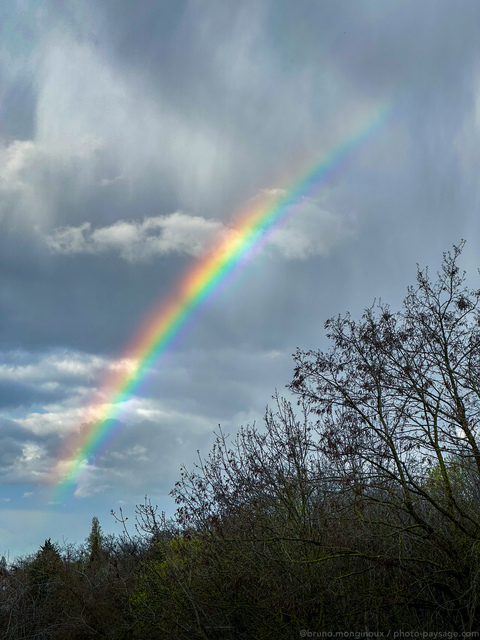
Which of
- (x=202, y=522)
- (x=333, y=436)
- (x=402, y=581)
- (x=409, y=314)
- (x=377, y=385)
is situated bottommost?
(x=402, y=581)

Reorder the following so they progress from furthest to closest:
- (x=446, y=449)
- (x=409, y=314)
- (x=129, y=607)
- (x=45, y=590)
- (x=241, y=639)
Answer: (x=45, y=590), (x=129, y=607), (x=241, y=639), (x=409, y=314), (x=446, y=449)

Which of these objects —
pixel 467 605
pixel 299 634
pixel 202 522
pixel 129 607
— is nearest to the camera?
pixel 467 605

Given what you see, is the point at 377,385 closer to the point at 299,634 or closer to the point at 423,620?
the point at 423,620

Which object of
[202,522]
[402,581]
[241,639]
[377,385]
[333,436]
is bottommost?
[241,639]

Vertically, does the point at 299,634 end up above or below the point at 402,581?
below

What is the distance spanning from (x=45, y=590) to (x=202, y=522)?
13644mm

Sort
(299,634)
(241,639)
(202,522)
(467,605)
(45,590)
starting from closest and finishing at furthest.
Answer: (467,605)
(299,634)
(241,639)
(202,522)
(45,590)

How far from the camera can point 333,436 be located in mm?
9945

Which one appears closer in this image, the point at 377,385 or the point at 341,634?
the point at 341,634

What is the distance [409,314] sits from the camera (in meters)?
11.2

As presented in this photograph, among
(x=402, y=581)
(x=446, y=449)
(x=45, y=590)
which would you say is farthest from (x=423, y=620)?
(x=45, y=590)

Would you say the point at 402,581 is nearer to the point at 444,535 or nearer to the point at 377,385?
the point at 444,535

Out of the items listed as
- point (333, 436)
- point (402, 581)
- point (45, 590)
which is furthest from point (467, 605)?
point (45, 590)

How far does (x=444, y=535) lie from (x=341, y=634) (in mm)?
2665
